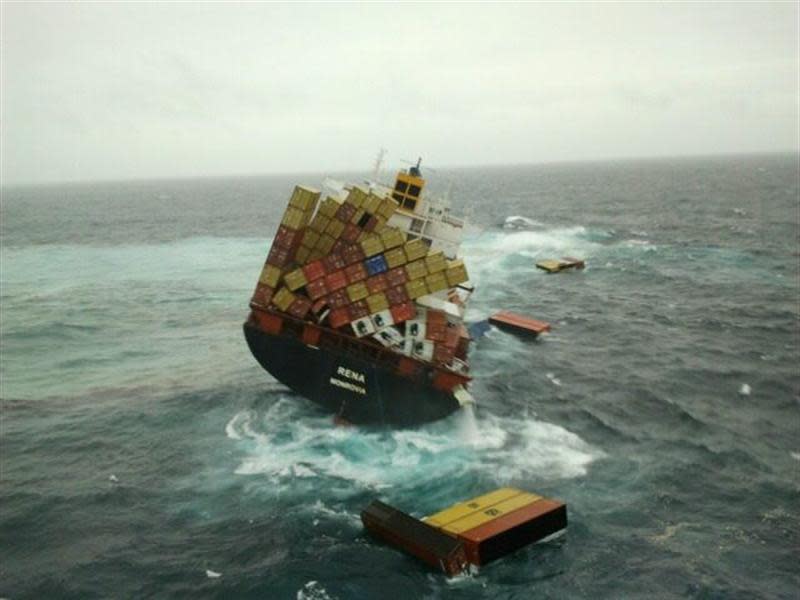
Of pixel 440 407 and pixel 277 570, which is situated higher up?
pixel 440 407

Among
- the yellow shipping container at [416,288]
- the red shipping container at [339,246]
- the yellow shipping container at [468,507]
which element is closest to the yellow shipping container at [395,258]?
the yellow shipping container at [416,288]

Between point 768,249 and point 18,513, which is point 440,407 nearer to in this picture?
point 18,513

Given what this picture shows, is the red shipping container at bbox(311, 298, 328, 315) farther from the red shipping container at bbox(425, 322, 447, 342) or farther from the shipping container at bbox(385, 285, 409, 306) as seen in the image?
the red shipping container at bbox(425, 322, 447, 342)

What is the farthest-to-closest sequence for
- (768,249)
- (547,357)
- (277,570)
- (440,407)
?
(768,249) → (547,357) → (440,407) → (277,570)

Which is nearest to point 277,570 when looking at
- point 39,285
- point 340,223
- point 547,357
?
point 340,223

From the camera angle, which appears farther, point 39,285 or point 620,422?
point 39,285

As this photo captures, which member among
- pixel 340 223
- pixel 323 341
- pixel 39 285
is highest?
pixel 340 223

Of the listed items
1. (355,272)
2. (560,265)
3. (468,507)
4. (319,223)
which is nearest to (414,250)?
(355,272)

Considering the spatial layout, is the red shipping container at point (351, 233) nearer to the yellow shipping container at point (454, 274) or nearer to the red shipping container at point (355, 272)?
the red shipping container at point (355, 272)
